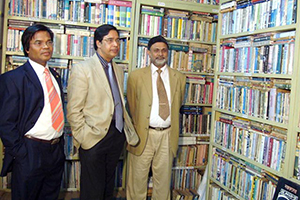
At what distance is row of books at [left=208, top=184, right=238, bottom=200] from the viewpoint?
Answer: 2741 mm

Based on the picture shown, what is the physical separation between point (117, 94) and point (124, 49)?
3.19 feet

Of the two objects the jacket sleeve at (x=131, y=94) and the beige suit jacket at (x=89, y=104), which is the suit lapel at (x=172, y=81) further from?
the beige suit jacket at (x=89, y=104)

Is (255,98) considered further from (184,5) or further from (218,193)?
(184,5)

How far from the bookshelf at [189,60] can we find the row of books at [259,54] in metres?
0.60

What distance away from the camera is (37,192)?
2.08 metres

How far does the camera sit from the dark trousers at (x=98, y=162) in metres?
2.28

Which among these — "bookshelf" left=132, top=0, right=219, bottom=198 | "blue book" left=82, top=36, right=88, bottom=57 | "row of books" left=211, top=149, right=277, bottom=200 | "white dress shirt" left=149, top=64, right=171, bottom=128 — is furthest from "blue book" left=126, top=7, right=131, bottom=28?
"row of books" left=211, top=149, right=277, bottom=200

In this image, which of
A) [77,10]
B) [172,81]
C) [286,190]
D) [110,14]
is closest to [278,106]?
[286,190]

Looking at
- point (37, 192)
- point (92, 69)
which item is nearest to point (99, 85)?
point (92, 69)

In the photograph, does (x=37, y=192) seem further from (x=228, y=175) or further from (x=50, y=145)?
(x=228, y=175)

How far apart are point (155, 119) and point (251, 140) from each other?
911 mm

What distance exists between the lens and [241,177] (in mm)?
2559

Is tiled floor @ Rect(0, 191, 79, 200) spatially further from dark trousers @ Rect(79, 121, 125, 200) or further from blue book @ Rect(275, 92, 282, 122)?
blue book @ Rect(275, 92, 282, 122)

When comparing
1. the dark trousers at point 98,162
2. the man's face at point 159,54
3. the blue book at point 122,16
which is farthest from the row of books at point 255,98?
the blue book at point 122,16
